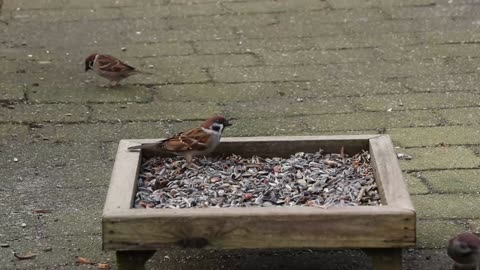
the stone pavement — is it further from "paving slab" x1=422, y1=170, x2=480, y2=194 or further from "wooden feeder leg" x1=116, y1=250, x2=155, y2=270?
"wooden feeder leg" x1=116, y1=250, x2=155, y2=270

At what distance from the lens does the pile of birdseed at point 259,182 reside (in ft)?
12.5

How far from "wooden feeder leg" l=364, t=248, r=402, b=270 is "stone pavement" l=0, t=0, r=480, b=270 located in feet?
1.44

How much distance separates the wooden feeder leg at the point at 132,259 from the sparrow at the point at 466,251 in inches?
43.0

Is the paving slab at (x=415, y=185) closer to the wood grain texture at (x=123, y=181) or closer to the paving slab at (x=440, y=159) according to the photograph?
the paving slab at (x=440, y=159)

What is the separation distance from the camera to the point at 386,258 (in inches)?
139

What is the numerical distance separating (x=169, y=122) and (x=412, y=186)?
1.59m

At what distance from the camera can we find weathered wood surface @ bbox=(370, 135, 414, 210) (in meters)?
3.57

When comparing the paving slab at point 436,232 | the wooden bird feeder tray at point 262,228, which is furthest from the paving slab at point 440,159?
the wooden bird feeder tray at point 262,228

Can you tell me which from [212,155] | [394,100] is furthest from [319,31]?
[212,155]

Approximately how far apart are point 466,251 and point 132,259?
1206 mm

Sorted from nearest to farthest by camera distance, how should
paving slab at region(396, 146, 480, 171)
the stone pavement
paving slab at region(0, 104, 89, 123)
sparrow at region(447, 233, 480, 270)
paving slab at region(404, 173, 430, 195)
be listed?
sparrow at region(447, 233, 480, 270) → the stone pavement → paving slab at region(404, 173, 430, 195) → paving slab at region(396, 146, 480, 171) → paving slab at region(0, 104, 89, 123)

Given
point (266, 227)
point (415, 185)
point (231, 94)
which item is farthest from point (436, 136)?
point (266, 227)

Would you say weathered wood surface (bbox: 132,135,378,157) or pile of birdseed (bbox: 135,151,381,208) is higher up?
weathered wood surface (bbox: 132,135,378,157)

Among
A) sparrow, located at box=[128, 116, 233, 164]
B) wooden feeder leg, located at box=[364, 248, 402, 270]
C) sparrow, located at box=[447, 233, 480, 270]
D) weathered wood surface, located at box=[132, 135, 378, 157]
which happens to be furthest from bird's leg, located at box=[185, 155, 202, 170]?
sparrow, located at box=[447, 233, 480, 270]
